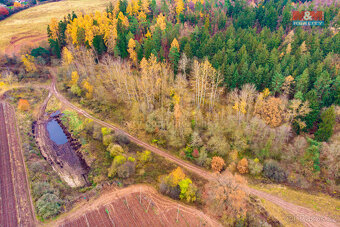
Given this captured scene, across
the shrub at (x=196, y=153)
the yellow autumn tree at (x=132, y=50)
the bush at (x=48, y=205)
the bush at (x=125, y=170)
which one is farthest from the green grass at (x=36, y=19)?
the shrub at (x=196, y=153)

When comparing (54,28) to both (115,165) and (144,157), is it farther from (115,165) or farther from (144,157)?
(144,157)

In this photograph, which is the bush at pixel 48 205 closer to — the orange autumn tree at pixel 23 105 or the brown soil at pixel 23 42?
the orange autumn tree at pixel 23 105

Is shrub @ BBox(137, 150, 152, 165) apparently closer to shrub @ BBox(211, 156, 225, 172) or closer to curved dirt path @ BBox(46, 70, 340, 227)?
curved dirt path @ BBox(46, 70, 340, 227)

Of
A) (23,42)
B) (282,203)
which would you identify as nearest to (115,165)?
(282,203)

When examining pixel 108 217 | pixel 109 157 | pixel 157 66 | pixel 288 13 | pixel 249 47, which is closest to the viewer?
pixel 108 217

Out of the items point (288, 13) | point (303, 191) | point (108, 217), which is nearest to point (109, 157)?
point (108, 217)

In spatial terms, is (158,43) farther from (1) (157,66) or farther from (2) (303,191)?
(2) (303,191)

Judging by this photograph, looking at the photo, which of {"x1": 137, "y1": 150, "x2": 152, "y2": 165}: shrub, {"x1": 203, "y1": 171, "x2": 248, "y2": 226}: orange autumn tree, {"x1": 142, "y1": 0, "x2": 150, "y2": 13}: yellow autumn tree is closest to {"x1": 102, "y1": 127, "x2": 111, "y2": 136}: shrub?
{"x1": 137, "y1": 150, "x2": 152, "y2": 165}: shrub
